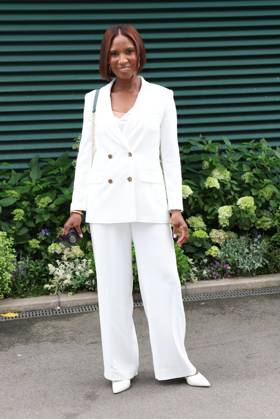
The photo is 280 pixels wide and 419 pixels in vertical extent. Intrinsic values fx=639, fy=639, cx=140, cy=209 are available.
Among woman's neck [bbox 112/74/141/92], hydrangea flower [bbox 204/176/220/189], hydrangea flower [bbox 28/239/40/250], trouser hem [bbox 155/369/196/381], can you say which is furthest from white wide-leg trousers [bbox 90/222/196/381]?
hydrangea flower [bbox 204/176/220/189]

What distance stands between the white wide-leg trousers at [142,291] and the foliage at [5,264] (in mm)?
1871

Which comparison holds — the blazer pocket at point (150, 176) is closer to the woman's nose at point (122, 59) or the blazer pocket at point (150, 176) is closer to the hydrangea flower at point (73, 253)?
the woman's nose at point (122, 59)

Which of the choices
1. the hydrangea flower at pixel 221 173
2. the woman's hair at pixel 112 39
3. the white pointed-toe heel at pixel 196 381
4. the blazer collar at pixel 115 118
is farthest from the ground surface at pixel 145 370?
the woman's hair at pixel 112 39

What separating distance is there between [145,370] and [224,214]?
2.36 meters

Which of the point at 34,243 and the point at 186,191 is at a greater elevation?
the point at 186,191

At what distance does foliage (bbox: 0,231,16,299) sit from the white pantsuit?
1.90 m

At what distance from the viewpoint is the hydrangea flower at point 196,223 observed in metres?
6.32

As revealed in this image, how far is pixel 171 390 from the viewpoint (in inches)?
154

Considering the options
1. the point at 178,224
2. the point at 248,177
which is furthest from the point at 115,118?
the point at 248,177

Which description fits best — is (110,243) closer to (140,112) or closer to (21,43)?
(140,112)

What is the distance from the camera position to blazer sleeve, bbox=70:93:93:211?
3738 millimetres

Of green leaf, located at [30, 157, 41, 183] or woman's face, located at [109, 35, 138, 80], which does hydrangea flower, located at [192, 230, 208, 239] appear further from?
woman's face, located at [109, 35, 138, 80]

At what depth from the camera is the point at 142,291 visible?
385 centimetres

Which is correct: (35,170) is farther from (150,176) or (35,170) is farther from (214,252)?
(150,176)
